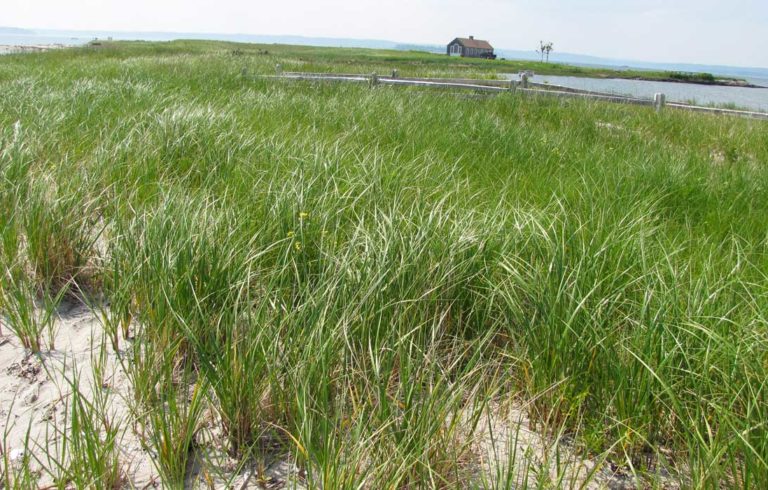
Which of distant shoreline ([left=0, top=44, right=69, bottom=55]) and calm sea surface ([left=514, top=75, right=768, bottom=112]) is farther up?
distant shoreline ([left=0, top=44, right=69, bottom=55])

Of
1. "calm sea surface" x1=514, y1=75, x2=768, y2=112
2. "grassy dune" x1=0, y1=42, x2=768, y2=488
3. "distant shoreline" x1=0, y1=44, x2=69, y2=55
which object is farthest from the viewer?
"distant shoreline" x1=0, y1=44, x2=69, y2=55

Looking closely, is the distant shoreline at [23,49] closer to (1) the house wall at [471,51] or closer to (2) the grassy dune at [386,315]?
(2) the grassy dune at [386,315]

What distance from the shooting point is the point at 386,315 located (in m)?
2.24

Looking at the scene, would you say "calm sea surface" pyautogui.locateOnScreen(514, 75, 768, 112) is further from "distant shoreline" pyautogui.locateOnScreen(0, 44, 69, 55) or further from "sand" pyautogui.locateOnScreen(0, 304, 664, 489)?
"distant shoreline" pyautogui.locateOnScreen(0, 44, 69, 55)

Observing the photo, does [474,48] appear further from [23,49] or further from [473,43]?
[23,49]

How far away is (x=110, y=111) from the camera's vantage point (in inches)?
251

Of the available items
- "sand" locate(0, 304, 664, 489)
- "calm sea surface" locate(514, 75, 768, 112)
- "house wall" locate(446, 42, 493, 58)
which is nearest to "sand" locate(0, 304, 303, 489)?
"sand" locate(0, 304, 664, 489)

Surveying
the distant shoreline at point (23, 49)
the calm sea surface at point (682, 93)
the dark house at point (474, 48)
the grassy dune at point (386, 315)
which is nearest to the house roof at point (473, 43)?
the dark house at point (474, 48)

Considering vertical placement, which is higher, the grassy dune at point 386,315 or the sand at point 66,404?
the grassy dune at point 386,315

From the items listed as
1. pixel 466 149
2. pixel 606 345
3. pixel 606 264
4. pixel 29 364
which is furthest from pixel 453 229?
pixel 466 149

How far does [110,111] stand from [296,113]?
2.38m

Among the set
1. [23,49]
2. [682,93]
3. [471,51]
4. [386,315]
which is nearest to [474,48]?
[471,51]

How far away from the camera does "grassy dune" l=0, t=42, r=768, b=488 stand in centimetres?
171

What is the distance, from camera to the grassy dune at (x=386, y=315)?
5.60ft
